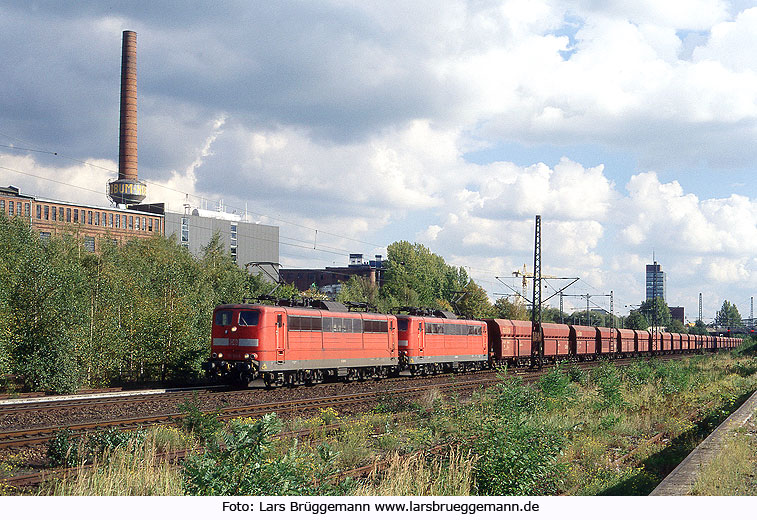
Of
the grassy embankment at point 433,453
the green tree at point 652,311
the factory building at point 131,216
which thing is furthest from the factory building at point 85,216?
the green tree at point 652,311

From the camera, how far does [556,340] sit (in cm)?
5466

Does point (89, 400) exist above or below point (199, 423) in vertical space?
below

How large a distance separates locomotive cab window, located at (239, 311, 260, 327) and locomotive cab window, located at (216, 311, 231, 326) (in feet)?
2.46

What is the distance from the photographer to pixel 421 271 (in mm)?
113188

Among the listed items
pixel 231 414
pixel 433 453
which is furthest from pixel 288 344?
pixel 433 453

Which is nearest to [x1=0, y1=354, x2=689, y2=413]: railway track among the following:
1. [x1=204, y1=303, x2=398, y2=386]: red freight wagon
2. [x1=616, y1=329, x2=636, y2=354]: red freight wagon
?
[x1=204, y1=303, x2=398, y2=386]: red freight wagon

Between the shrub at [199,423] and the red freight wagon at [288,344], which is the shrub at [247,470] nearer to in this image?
the shrub at [199,423]

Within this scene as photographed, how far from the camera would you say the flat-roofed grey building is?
129250mm

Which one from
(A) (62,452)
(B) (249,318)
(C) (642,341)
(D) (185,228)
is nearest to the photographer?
(A) (62,452)

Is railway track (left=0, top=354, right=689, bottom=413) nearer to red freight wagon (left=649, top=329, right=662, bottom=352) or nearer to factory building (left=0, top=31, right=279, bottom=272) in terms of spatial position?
factory building (left=0, top=31, right=279, bottom=272)

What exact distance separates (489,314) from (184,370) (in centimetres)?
6582

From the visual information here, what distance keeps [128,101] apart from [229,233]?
44.5 m

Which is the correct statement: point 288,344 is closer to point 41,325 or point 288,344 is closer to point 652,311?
point 41,325
